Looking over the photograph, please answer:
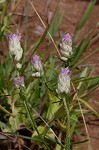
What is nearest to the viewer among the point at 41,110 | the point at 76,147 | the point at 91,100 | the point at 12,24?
the point at 76,147

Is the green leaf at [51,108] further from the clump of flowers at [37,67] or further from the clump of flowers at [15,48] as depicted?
the clump of flowers at [15,48]

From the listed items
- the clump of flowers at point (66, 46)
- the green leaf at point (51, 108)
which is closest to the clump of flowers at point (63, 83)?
the clump of flowers at point (66, 46)

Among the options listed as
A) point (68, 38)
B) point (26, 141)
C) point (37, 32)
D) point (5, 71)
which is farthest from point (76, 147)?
point (37, 32)

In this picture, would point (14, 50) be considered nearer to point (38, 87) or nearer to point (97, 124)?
point (38, 87)

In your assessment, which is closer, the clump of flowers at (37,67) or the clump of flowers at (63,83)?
the clump of flowers at (63,83)

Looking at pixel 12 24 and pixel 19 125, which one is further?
pixel 12 24

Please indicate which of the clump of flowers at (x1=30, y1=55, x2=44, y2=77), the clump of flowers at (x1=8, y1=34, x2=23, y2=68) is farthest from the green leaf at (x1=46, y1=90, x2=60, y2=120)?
the clump of flowers at (x1=8, y1=34, x2=23, y2=68)

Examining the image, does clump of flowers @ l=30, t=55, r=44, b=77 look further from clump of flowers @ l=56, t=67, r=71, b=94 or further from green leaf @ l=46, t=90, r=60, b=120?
green leaf @ l=46, t=90, r=60, b=120

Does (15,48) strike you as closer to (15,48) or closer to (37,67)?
(15,48)

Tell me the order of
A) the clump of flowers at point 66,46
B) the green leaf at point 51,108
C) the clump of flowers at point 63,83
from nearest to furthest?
the clump of flowers at point 63,83, the clump of flowers at point 66,46, the green leaf at point 51,108

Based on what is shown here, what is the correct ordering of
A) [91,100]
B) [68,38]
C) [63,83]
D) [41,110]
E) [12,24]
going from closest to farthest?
[63,83] → [68,38] → [41,110] → [91,100] → [12,24]

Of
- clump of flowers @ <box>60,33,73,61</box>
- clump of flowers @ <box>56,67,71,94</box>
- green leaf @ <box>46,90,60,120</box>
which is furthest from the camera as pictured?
green leaf @ <box>46,90,60,120</box>
